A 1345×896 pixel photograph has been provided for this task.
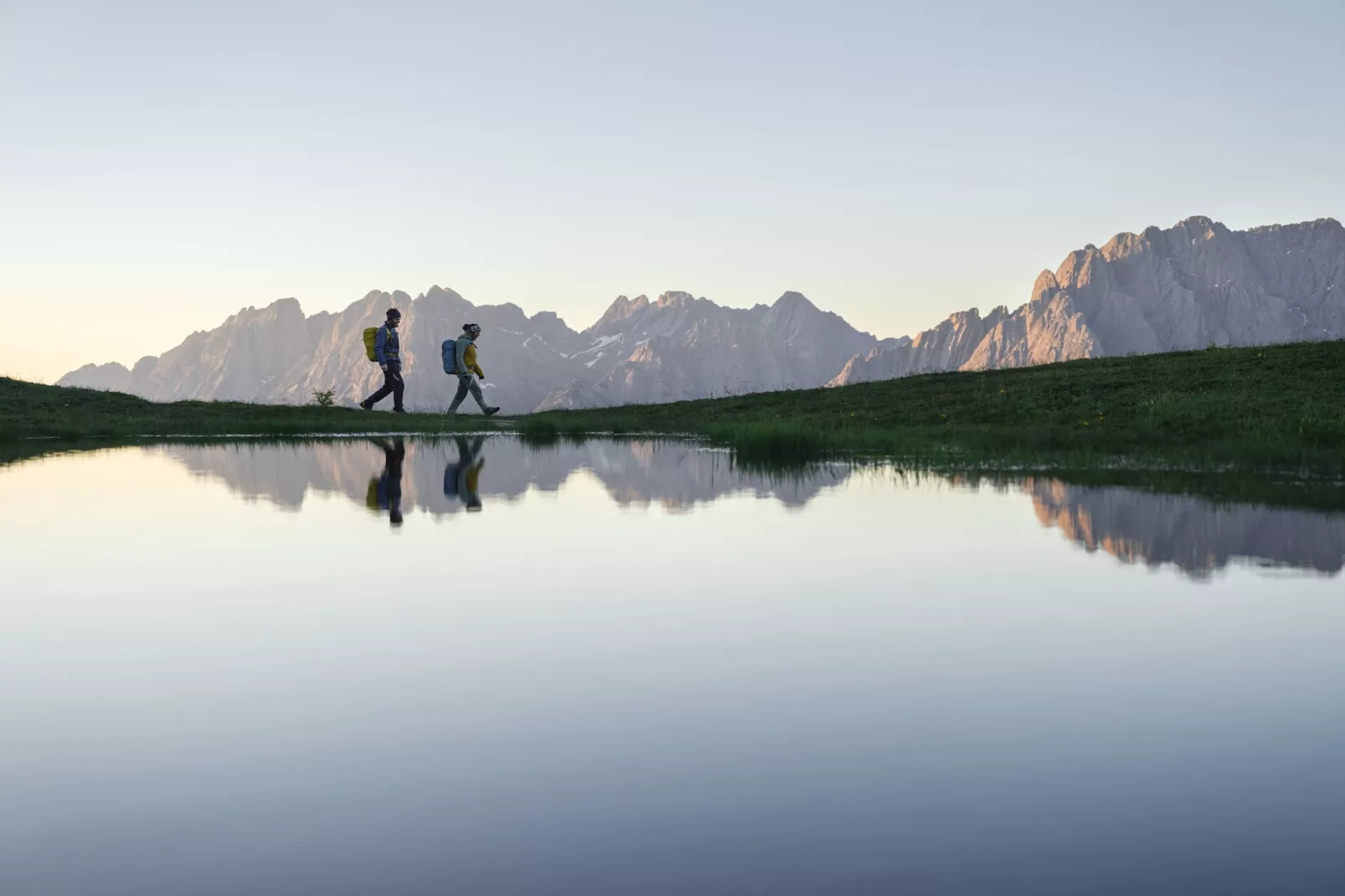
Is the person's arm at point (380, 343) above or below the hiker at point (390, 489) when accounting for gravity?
above

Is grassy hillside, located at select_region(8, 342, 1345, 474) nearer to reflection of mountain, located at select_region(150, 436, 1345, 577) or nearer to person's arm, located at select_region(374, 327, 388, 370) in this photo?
person's arm, located at select_region(374, 327, 388, 370)

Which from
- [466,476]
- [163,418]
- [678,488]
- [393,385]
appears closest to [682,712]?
[678,488]

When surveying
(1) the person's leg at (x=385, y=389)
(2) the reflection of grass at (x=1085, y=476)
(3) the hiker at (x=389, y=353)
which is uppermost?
(3) the hiker at (x=389, y=353)

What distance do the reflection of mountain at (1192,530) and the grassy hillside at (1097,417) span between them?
785cm

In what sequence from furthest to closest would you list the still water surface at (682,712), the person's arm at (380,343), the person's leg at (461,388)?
the person's leg at (461,388)
the person's arm at (380,343)
the still water surface at (682,712)

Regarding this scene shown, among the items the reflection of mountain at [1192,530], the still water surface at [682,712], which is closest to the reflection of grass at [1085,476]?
the reflection of mountain at [1192,530]

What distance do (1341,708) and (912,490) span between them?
15.9 m

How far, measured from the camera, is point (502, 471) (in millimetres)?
30734

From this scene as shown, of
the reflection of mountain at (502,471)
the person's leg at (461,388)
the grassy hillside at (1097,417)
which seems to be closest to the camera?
the reflection of mountain at (502,471)

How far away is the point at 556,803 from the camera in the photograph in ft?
20.4

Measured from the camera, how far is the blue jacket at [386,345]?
5872 centimetres

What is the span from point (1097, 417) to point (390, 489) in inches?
921

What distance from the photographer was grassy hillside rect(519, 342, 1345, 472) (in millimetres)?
30000

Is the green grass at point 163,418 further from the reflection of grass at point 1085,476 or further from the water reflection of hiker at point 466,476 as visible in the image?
the water reflection of hiker at point 466,476
